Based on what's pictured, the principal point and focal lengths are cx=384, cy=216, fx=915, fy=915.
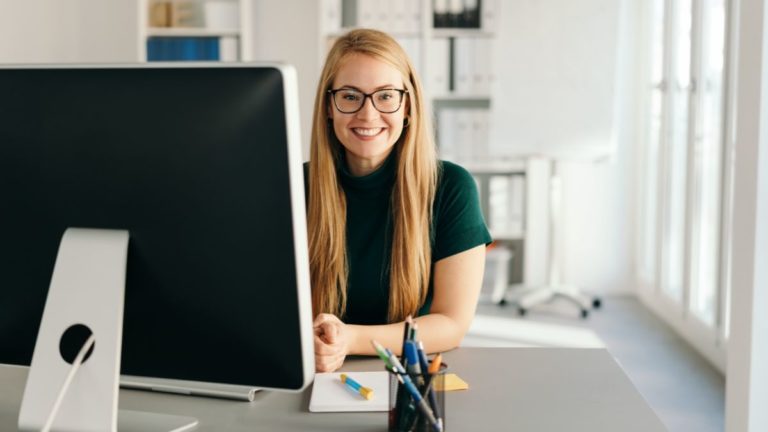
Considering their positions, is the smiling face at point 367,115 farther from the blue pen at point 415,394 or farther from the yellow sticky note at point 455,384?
the blue pen at point 415,394

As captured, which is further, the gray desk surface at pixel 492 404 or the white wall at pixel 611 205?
the white wall at pixel 611 205

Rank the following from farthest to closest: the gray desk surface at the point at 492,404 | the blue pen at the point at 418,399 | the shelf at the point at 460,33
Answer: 1. the shelf at the point at 460,33
2. the gray desk surface at the point at 492,404
3. the blue pen at the point at 418,399

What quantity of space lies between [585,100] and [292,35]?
1.88 m

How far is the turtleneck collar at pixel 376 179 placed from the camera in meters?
1.89

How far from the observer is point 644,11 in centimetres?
569

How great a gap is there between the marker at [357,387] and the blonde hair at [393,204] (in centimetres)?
40

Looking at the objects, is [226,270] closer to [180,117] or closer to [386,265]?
[180,117]

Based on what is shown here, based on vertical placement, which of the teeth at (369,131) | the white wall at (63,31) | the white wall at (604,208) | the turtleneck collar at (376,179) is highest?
the white wall at (63,31)

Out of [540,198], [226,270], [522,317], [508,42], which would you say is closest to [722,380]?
[522,317]

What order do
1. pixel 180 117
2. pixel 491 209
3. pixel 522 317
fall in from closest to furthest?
pixel 180 117 < pixel 522 317 < pixel 491 209

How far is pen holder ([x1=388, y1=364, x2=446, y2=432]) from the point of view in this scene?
1.22 m

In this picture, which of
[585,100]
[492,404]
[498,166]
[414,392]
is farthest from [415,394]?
[498,166]

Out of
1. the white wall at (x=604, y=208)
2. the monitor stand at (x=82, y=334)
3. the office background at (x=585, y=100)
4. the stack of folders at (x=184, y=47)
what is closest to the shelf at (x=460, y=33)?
the office background at (x=585, y=100)

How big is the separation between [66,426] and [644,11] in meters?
5.19
